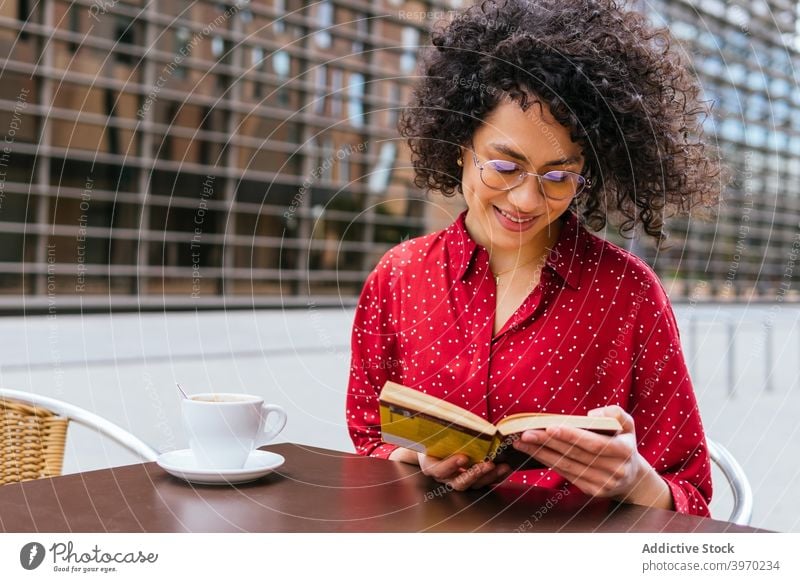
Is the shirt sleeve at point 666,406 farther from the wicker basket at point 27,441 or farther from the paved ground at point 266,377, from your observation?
the wicker basket at point 27,441

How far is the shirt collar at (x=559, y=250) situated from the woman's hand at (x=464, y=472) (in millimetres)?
302

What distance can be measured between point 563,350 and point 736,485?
229 millimetres

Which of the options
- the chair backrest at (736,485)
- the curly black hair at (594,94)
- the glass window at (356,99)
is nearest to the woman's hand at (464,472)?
the chair backrest at (736,485)

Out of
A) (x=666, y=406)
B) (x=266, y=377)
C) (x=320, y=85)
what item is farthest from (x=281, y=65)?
(x=666, y=406)

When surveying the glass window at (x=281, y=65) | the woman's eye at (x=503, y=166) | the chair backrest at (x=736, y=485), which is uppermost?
the glass window at (x=281, y=65)

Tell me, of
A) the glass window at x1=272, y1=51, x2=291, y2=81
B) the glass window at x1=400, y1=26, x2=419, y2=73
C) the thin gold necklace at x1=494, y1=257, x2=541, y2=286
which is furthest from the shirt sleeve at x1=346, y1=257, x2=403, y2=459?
the glass window at x1=272, y1=51, x2=291, y2=81

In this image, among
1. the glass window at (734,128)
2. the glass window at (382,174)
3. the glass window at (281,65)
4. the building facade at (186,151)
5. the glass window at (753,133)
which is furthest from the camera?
the glass window at (382,174)

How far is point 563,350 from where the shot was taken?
955 mm

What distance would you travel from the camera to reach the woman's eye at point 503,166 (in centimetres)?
87

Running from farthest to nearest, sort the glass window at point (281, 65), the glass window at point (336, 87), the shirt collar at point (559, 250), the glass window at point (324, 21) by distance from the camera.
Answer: the glass window at point (336, 87) < the glass window at point (281, 65) < the glass window at point (324, 21) < the shirt collar at point (559, 250)

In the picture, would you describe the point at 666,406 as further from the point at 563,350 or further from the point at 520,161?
the point at 520,161

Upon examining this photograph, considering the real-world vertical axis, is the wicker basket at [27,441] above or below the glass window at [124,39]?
below

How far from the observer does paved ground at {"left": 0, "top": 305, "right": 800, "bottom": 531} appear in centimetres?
259

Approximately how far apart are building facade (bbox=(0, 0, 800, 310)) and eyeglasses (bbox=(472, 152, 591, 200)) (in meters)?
5.69
